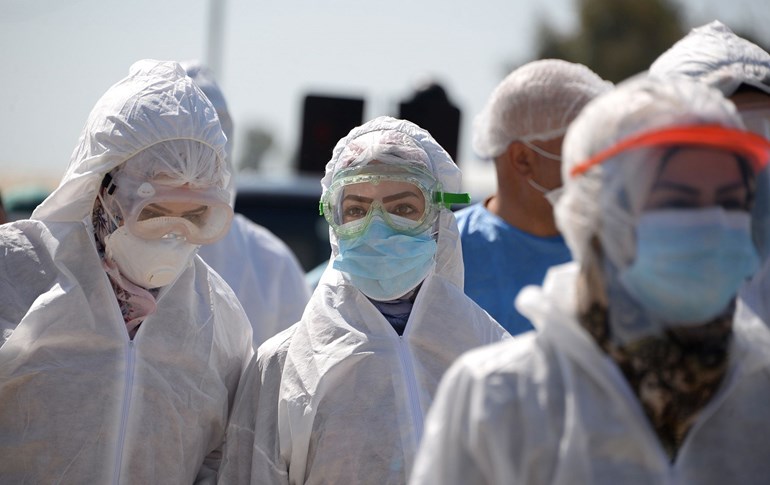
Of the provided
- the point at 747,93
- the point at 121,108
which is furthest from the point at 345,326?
the point at 747,93

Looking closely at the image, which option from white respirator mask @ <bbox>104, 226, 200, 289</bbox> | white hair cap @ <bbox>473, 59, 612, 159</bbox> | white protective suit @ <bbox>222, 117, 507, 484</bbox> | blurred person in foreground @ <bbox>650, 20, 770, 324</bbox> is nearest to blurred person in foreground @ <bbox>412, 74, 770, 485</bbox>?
white protective suit @ <bbox>222, 117, 507, 484</bbox>

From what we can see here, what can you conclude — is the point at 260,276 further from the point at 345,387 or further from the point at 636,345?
the point at 636,345

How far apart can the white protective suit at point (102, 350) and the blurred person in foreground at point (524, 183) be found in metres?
1.35

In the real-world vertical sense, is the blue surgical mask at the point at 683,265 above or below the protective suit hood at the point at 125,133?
above

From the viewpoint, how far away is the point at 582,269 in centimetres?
237

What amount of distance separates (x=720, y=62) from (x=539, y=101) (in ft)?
2.97

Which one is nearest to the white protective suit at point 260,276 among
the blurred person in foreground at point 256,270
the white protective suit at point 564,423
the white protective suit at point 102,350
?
the blurred person in foreground at point 256,270

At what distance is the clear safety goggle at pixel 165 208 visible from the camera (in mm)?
3607

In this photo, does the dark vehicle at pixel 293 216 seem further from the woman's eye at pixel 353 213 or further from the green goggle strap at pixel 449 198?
the woman's eye at pixel 353 213

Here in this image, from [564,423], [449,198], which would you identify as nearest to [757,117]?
[449,198]

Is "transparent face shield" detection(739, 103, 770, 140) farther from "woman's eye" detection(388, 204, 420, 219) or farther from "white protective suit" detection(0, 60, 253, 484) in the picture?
"white protective suit" detection(0, 60, 253, 484)

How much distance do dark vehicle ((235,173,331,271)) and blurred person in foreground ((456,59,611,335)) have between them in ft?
12.4

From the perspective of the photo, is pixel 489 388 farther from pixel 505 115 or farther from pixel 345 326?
pixel 505 115

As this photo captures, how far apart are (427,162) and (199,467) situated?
48.7 inches
